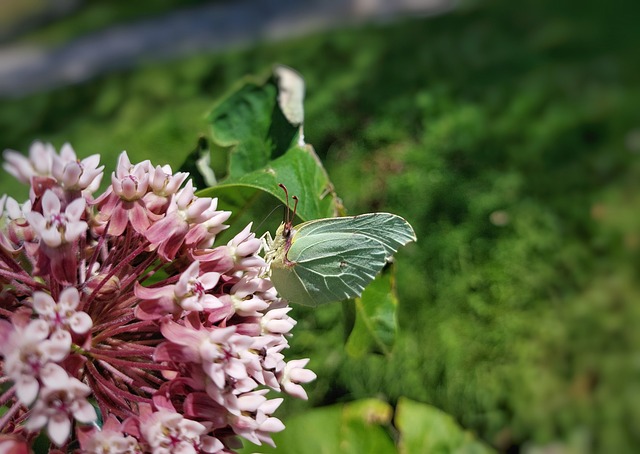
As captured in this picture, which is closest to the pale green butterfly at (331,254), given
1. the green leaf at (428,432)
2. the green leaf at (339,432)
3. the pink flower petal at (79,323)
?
the pink flower petal at (79,323)

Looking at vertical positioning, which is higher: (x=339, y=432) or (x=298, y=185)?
(x=298, y=185)

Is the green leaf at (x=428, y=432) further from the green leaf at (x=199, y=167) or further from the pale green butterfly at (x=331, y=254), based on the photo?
the green leaf at (x=199, y=167)

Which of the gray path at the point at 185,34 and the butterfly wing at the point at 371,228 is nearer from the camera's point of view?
the butterfly wing at the point at 371,228

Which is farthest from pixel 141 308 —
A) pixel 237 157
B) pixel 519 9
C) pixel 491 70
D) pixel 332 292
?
pixel 519 9

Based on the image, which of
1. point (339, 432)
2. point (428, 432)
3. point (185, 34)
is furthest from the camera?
point (185, 34)

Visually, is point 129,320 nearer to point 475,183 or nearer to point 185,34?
point 475,183

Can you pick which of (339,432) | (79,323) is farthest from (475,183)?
(79,323)
